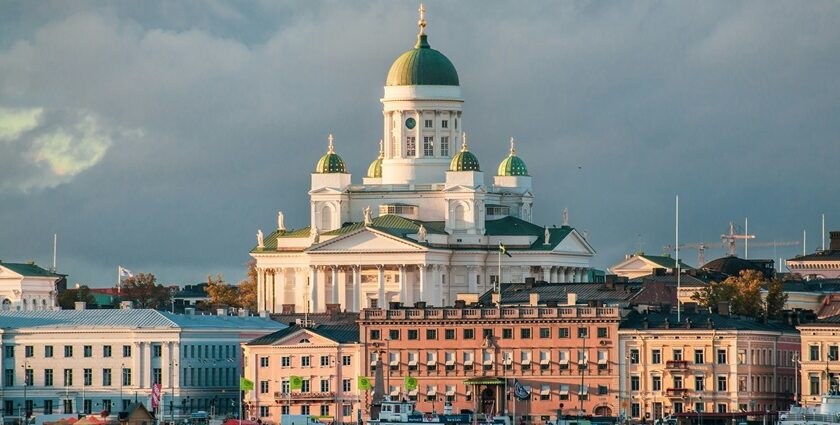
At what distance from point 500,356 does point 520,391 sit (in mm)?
3795

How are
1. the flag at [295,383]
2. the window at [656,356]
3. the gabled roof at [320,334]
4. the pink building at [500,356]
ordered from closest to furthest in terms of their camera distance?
the window at [656,356], the pink building at [500,356], the flag at [295,383], the gabled roof at [320,334]

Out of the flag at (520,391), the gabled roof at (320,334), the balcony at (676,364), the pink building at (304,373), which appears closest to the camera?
the balcony at (676,364)

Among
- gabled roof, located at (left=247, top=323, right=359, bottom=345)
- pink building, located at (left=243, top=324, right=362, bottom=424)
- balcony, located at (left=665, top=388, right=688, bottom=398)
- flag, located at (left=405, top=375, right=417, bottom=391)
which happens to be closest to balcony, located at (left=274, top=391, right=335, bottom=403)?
pink building, located at (left=243, top=324, right=362, bottom=424)

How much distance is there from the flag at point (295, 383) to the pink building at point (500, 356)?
131 inches

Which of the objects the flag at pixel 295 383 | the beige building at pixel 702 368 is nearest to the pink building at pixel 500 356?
the beige building at pixel 702 368

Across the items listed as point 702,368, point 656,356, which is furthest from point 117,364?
point 702,368

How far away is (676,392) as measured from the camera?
15838 centimetres

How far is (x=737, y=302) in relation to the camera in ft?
611

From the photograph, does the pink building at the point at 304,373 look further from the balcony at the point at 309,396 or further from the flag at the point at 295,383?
the flag at the point at 295,383

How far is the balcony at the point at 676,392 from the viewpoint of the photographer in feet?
519

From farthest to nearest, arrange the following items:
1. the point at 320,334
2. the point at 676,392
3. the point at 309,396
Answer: the point at 320,334, the point at 309,396, the point at 676,392

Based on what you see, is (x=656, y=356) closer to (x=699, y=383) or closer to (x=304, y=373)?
(x=699, y=383)

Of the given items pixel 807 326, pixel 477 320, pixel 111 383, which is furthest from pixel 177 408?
pixel 807 326

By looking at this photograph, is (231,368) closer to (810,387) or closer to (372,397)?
(372,397)
